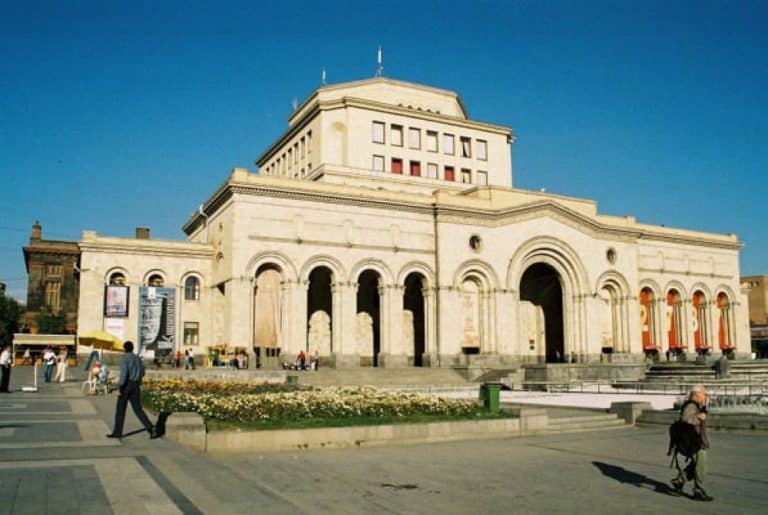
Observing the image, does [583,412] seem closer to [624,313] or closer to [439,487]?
[439,487]

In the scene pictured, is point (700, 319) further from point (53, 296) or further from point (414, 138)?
point (53, 296)

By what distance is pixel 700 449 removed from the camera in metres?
10.4

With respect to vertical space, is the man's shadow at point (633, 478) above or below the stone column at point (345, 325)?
below

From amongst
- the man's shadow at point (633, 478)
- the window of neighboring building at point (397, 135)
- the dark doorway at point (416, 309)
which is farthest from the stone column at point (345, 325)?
the man's shadow at point (633, 478)

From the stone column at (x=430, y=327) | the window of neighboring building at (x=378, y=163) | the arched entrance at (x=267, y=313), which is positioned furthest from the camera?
the window of neighboring building at (x=378, y=163)

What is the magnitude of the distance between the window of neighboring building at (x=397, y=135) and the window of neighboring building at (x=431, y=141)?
244cm

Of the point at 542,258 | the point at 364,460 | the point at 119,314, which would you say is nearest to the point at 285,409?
the point at 364,460

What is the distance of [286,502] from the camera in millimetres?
9625

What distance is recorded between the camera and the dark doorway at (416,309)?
52344 millimetres

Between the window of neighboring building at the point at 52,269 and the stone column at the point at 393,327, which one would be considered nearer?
the stone column at the point at 393,327

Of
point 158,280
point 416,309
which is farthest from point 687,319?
point 158,280

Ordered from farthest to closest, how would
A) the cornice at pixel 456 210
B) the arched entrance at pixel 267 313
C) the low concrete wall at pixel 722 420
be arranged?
the cornice at pixel 456 210
the arched entrance at pixel 267 313
the low concrete wall at pixel 722 420

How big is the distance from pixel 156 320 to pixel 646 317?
128 ft

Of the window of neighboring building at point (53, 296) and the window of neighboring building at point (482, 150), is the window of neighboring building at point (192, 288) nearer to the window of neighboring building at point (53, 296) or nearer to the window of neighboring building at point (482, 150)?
the window of neighboring building at point (482, 150)
